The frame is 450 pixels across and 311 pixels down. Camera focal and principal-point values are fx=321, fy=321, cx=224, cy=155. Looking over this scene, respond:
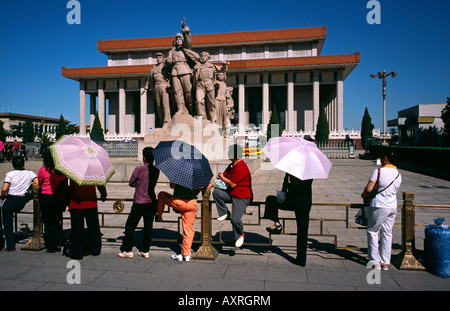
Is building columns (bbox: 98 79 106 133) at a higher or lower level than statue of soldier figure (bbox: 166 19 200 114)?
higher

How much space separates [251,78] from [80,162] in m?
50.1

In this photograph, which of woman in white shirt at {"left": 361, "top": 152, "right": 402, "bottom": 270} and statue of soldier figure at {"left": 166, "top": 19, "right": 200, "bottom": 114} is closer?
woman in white shirt at {"left": 361, "top": 152, "right": 402, "bottom": 270}

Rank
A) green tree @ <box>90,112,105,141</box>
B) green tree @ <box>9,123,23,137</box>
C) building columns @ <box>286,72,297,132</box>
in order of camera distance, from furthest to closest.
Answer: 1. green tree @ <box>9,123,23,137</box>
2. building columns @ <box>286,72,297,132</box>
3. green tree @ <box>90,112,105,141</box>

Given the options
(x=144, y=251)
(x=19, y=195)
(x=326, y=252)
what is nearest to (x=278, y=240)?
(x=326, y=252)

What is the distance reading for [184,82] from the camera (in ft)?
42.3

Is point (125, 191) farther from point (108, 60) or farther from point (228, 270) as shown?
point (108, 60)

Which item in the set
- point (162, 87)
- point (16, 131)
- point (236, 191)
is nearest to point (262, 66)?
point (162, 87)

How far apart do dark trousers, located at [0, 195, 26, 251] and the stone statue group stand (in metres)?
8.11

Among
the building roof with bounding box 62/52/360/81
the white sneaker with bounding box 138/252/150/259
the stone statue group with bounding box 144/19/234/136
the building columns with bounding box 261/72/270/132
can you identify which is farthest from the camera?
the building columns with bounding box 261/72/270/132

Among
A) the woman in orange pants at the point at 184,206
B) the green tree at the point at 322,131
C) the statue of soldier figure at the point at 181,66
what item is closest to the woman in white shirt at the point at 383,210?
the woman in orange pants at the point at 184,206

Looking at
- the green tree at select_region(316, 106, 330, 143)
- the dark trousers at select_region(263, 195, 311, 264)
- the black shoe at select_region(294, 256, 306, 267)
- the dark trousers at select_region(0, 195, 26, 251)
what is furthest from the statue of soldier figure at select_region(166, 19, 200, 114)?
the green tree at select_region(316, 106, 330, 143)

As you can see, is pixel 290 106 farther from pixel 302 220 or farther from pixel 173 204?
pixel 173 204

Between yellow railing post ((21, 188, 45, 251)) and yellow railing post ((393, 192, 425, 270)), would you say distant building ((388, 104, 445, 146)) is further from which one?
yellow railing post ((21, 188, 45, 251))

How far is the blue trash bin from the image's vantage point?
4.34 meters
